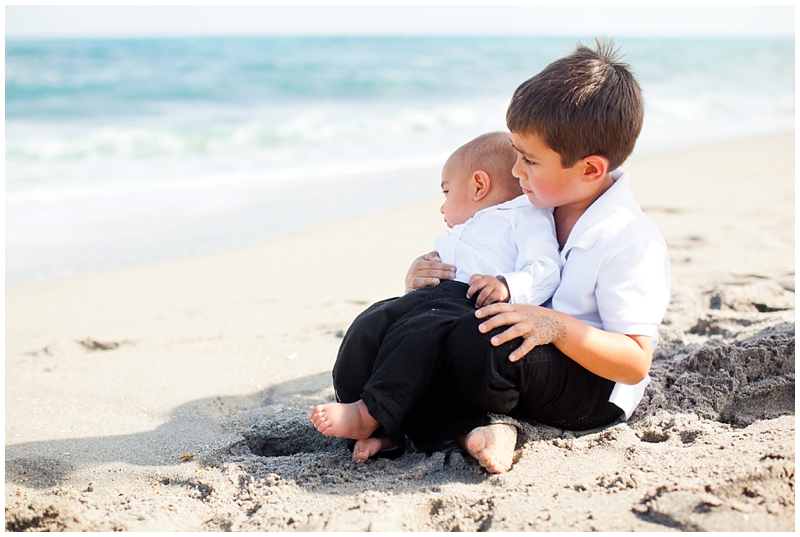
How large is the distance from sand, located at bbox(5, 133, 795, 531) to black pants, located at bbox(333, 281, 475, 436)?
21 cm

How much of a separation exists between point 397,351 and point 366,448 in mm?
333

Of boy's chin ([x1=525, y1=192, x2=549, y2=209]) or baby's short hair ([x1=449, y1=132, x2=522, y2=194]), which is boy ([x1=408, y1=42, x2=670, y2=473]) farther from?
baby's short hair ([x1=449, y1=132, x2=522, y2=194])

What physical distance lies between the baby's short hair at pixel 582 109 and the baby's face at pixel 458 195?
0.49 meters

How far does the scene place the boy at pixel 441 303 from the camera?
2.04m

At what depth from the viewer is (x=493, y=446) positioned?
1999 millimetres

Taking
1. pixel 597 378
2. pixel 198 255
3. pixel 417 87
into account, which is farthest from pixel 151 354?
pixel 417 87

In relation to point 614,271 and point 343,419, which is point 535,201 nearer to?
point 614,271

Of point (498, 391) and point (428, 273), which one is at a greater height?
point (428, 273)

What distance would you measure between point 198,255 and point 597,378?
12.4 feet

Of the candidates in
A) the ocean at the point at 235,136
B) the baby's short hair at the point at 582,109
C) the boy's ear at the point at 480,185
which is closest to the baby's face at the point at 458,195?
the boy's ear at the point at 480,185

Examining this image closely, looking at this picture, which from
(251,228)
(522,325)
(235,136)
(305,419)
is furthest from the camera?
(235,136)

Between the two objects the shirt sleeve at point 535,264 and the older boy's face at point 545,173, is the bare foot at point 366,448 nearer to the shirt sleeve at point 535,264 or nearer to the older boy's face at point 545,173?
the shirt sleeve at point 535,264

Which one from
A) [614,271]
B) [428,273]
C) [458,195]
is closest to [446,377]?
[428,273]

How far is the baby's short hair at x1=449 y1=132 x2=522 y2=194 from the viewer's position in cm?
254
